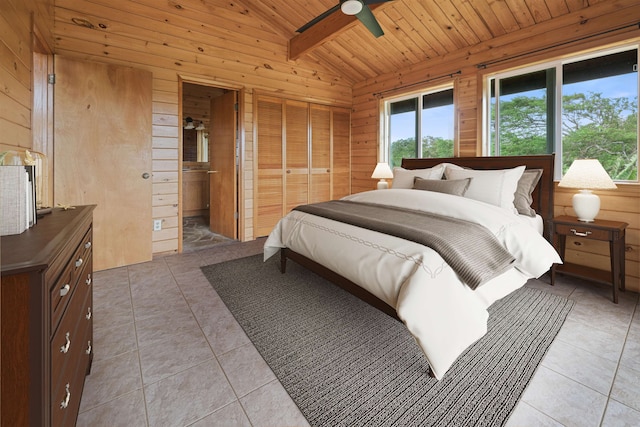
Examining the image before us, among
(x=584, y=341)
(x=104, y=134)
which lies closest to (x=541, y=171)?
(x=584, y=341)

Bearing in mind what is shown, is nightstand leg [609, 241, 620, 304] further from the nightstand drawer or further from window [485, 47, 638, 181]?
window [485, 47, 638, 181]

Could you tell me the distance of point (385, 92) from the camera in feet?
15.9

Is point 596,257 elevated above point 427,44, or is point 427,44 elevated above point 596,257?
point 427,44

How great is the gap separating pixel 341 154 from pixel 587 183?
11.8 feet

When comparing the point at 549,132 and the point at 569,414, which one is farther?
the point at 549,132

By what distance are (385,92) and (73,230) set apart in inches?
184

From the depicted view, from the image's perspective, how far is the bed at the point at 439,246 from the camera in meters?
1.50

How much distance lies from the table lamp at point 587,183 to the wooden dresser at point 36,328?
3.45 metres

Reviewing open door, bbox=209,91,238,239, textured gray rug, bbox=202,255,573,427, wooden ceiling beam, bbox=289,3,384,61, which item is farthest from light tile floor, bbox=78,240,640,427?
wooden ceiling beam, bbox=289,3,384,61

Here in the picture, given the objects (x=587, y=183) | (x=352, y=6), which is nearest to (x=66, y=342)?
(x=352, y=6)

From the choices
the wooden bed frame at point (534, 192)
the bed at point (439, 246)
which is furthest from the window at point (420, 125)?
the bed at point (439, 246)

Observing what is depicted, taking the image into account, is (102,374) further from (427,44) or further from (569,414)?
(427,44)

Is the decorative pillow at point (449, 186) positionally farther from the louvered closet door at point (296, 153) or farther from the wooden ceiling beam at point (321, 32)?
the louvered closet door at point (296, 153)

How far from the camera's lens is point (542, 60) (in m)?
3.17
